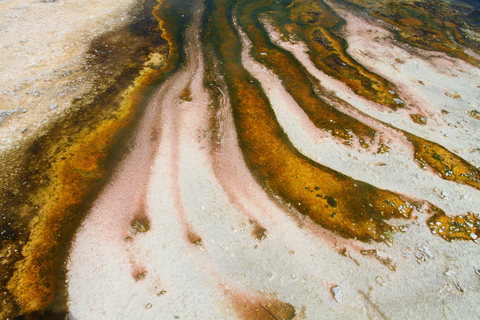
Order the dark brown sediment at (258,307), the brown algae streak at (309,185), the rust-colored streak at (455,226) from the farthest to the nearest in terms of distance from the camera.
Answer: the brown algae streak at (309,185) → the rust-colored streak at (455,226) → the dark brown sediment at (258,307)

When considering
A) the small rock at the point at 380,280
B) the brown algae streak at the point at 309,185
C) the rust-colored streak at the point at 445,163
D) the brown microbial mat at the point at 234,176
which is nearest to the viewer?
the brown microbial mat at the point at 234,176

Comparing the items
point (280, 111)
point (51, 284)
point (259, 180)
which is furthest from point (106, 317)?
point (280, 111)

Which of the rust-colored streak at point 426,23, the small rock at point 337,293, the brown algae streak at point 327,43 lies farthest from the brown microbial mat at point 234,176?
the rust-colored streak at point 426,23

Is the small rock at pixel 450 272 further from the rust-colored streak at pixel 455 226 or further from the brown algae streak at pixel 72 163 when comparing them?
the brown algae streak at pixel 72 163

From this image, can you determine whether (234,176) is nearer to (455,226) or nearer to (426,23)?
(455,226)

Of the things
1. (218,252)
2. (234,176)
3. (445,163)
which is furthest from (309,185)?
(445,163)

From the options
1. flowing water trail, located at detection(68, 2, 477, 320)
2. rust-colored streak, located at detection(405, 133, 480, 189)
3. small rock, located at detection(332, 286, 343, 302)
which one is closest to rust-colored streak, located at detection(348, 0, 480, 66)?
rust-colored streak, located at detection(405, 133, 480, 189)
